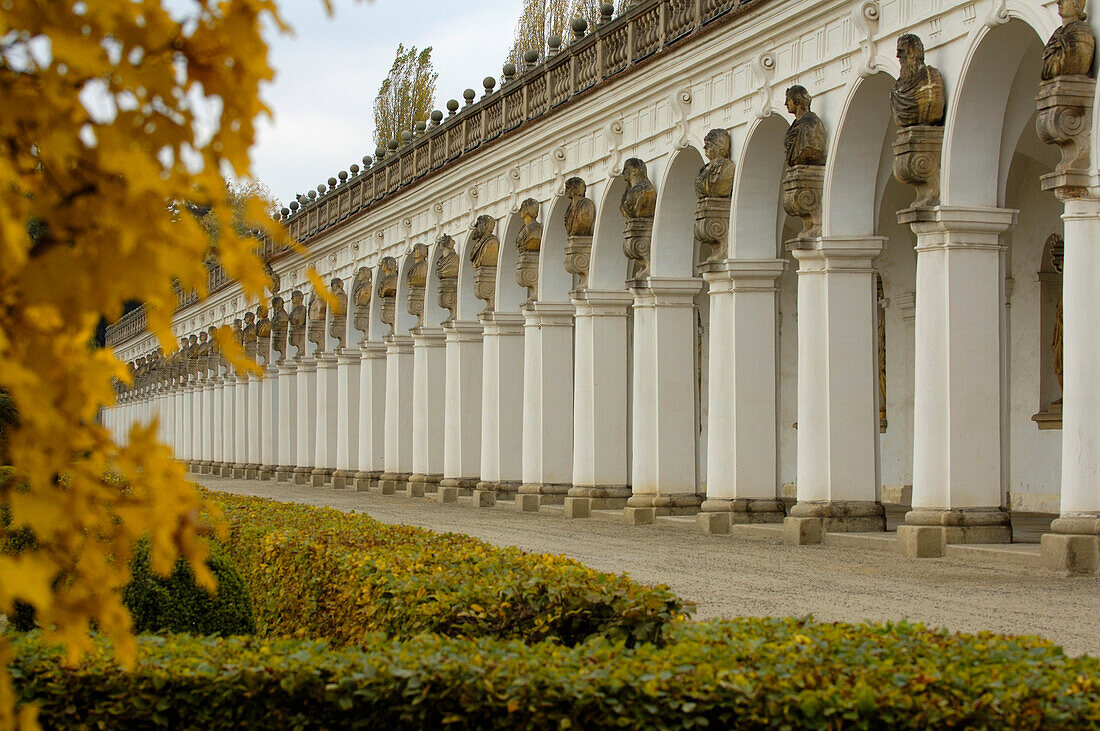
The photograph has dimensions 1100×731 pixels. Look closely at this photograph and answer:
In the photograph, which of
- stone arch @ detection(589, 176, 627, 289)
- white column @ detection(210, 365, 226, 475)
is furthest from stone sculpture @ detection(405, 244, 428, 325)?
white column @ detection(210, 365, 226, 475)

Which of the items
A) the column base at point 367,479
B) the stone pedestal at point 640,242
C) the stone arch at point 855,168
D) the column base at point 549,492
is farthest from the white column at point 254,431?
the stone arch at point 855,168

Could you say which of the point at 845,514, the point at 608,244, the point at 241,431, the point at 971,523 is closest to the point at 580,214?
the point at 608,244

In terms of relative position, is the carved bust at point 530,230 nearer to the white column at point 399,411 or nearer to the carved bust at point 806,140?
the white column at point 399,411

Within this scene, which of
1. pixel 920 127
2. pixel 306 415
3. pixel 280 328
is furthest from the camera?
pixel 280 328

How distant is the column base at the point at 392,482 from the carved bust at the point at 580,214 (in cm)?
1423

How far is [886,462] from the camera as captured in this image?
93.4 ft

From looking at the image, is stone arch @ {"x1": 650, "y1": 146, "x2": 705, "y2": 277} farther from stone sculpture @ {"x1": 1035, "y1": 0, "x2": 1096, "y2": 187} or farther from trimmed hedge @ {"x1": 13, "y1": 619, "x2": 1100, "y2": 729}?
trimmed hedge @ {"x1": 13, "y1": 619, "x2": 1100, "y2": 729}

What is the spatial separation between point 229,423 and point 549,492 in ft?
116

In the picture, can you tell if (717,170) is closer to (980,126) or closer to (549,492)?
(980,126)

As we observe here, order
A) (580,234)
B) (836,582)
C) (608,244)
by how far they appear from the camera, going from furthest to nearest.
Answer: (580,234) → (608,244) → (836,582)

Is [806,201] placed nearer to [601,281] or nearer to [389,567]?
[601,281]

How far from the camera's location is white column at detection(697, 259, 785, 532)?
21297 mm

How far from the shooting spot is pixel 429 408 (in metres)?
37.0

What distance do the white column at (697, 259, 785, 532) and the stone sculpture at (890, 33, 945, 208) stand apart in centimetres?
462
